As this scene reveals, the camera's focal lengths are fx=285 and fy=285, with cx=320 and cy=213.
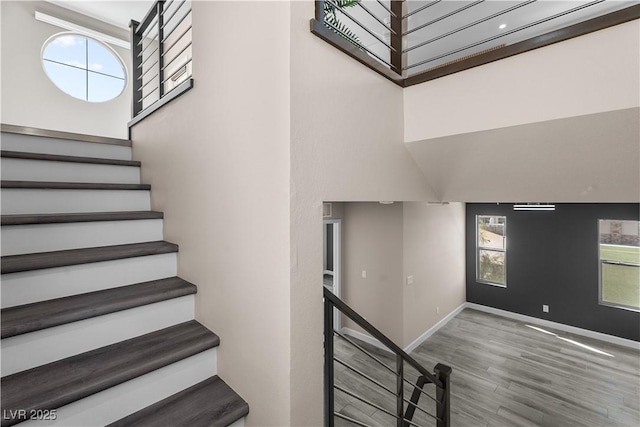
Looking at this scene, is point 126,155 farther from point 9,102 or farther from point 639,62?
point 639,62

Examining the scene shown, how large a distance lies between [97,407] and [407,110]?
76.6 inches

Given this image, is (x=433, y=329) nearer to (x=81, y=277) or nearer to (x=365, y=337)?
(x=365, y=337)

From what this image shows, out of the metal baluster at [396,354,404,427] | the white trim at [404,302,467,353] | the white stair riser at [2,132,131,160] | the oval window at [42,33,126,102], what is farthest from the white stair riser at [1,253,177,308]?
the oval window at [42,33,126,102]

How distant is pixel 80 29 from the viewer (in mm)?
4266

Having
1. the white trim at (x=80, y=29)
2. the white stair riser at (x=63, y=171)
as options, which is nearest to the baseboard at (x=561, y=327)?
the white stair riser at (x=63, y=171)

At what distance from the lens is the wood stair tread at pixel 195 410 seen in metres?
1.11

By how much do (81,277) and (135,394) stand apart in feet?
2.12

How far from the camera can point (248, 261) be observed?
120cm

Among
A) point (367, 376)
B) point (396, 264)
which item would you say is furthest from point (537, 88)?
point (396, 264)

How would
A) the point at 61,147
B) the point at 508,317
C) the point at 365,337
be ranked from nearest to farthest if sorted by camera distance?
1. the point at 61,147
2. the point at 365,337
3. the point at 508,317

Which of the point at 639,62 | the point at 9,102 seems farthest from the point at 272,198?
the point at 9,102

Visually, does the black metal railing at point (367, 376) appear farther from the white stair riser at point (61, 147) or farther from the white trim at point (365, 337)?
the white trim at point (365, 337)

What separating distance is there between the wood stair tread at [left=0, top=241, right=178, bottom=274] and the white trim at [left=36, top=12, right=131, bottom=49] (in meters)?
4.52

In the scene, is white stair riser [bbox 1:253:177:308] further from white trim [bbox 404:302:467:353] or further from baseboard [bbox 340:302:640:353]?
white trim [bbox 404:302:467:353]
